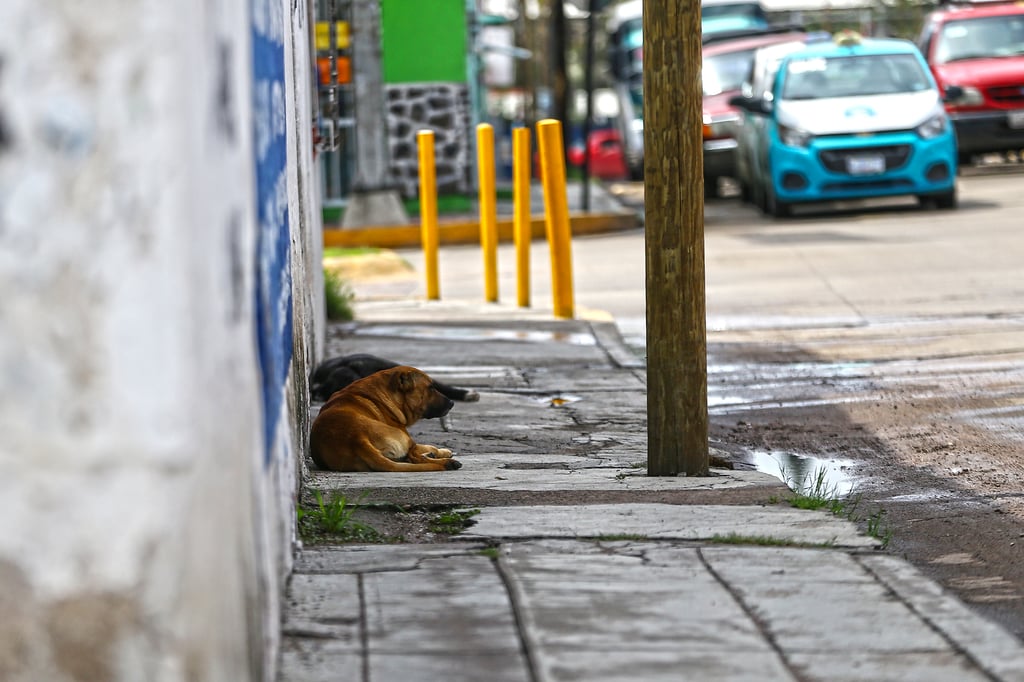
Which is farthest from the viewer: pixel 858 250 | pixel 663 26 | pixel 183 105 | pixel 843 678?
pixel 858 250

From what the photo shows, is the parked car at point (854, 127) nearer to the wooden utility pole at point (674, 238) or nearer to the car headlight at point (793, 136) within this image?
the car headlight at point (793, 136)

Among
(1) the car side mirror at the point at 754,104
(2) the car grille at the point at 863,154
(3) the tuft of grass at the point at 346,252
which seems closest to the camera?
(3) the tuft of grass at the point at 346,252

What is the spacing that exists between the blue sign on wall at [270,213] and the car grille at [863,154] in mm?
13696

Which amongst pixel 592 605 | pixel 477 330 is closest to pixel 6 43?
pixel 592 605

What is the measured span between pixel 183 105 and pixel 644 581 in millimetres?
2206

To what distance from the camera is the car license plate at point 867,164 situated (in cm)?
1819

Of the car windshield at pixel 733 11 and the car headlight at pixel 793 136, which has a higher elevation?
the car windshield at pixel 733 11

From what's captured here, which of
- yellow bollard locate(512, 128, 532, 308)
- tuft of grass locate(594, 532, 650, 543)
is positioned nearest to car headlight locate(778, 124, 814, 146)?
yellow bollard locate(512, 128, 532, 308)

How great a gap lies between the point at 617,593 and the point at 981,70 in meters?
18.9

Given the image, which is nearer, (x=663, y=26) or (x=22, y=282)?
(x=22, y=282)

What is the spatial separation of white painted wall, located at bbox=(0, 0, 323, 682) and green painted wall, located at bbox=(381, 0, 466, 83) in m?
19.4

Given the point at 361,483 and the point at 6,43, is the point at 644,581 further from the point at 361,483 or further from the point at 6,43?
the point at 6,43

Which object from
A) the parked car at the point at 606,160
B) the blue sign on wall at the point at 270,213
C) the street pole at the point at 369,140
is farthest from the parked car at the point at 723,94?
the blue sign on wall at the point at 270,213

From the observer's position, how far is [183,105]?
2984mm
